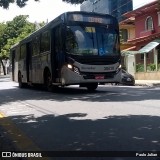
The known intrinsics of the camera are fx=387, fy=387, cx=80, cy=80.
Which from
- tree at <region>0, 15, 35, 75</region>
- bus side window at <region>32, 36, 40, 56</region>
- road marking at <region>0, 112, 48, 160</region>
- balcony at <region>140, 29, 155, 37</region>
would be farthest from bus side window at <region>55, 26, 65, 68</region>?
tree at <region>0, 15, 35, 75</region>

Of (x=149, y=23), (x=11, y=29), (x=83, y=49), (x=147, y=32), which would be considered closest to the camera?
(x=83, y=49)

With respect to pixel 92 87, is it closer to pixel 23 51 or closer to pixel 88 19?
pixel 88 19

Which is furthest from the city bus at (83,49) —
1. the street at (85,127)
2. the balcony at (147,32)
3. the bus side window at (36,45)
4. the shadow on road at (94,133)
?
the balcony at (147,32)

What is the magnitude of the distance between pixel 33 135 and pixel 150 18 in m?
33.1

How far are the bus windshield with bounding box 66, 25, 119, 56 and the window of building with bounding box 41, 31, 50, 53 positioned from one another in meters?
2.38

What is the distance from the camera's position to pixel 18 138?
7.53 meters

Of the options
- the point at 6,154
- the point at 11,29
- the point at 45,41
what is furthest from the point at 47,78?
the point at 11,29

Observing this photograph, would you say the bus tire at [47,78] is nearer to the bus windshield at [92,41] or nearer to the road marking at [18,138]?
the bus windshield at [92,41]

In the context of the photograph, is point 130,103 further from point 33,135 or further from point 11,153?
point 11,153

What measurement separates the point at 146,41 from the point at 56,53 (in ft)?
73.6

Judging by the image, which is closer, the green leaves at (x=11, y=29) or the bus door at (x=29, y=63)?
the bus door at (x=29, y=63)

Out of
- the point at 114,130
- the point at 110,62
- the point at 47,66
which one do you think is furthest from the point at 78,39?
the point at 114,130

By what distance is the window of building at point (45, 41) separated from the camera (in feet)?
60.6

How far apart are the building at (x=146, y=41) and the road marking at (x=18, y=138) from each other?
2407cm
